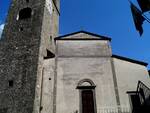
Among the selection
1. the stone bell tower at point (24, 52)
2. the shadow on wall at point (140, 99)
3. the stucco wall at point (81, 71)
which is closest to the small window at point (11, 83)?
the stone bell tower at point (24, 52)

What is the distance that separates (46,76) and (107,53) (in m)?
4.80

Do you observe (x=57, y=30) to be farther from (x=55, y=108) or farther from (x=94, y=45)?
(x=55, y=108)

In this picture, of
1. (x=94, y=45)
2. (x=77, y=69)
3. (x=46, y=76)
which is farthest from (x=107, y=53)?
(x=46, y=76)

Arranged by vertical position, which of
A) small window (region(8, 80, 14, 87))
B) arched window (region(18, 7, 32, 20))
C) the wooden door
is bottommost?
the wooden door

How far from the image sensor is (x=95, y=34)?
1511cm

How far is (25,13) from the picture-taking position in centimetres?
1719

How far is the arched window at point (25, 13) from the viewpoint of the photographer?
16.6 meters

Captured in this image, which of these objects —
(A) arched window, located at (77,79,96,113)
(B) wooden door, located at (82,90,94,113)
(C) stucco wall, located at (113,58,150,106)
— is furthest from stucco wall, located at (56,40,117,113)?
(C) stucco wall, located at (113,58,150,106)

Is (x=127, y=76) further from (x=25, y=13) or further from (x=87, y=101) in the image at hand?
(x=25, y=13)

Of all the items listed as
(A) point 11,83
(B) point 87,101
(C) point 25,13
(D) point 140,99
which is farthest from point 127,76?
(C) point 25,13

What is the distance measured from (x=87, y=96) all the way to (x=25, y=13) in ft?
31.9

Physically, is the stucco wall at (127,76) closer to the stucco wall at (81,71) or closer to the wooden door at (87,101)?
the stucco wall at (81,71)

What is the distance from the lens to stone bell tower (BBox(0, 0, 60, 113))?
1188 centimetres

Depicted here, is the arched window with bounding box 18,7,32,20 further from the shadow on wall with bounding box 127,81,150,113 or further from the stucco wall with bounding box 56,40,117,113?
the shadow on wall with bounding box 127,81,150,113
